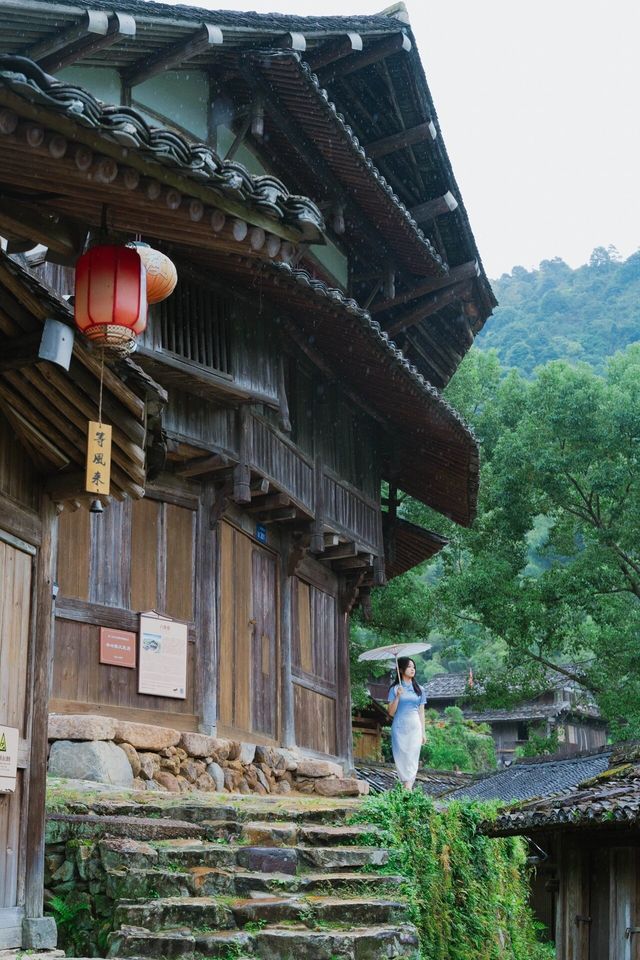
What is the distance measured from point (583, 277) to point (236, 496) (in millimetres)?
85734

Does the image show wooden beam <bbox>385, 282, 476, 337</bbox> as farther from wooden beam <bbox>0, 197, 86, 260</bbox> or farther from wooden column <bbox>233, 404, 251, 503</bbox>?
wooden beam <bbox>0, 197, 86, 260</bbox>

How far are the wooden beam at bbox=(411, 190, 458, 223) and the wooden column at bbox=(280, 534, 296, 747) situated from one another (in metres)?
5.64

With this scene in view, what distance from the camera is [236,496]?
14.3 m

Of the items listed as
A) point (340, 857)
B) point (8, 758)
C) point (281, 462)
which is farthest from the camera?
point (281, 462)

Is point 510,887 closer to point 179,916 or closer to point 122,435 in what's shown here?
point 179,916

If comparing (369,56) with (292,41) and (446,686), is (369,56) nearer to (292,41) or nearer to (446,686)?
(292,41)

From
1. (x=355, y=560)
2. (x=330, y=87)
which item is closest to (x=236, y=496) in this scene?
(x=355, y=560)

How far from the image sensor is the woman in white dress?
14164 mm

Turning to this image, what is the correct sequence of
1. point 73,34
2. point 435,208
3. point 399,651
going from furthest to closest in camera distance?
point 435,208
point 399,651
point 73,34

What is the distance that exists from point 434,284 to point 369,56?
3923 millimetres

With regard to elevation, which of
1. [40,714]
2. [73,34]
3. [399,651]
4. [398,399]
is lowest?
[40,714]

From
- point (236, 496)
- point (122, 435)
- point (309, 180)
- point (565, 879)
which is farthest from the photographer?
point (309, 180)

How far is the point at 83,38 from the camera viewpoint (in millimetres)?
11492

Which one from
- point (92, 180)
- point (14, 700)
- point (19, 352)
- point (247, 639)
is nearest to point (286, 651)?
point (247, 639)
